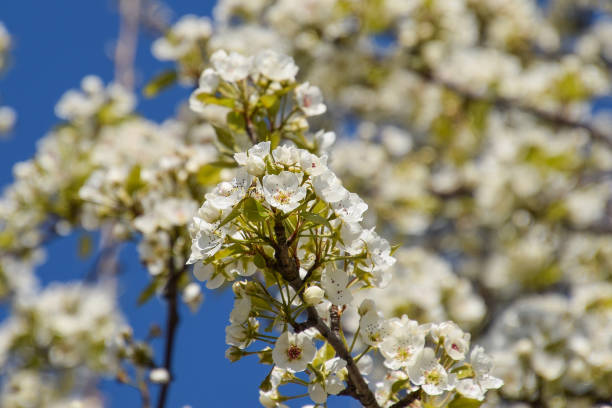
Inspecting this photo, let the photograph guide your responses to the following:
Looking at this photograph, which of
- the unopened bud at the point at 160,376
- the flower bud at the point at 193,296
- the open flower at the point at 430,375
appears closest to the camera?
the open flower at the point at 430,375

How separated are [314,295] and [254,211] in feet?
0.60

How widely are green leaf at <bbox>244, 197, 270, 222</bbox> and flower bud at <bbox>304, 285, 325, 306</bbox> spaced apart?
155mm

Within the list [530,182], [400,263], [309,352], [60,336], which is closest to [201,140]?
[400,263]

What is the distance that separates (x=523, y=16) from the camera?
5.82 metres

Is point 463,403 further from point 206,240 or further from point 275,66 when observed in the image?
point 275,66

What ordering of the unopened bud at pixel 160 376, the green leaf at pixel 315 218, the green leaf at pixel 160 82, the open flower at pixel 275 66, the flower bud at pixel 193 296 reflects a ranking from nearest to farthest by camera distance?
the green leaf at pixel 315 218 → the open flower at pixel 275 66 → the unopened bud at pixel 160 376 → the flower bud at pixel 193 296 → the green leaf at pixel 160 82

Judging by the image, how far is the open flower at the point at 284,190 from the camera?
1.02m

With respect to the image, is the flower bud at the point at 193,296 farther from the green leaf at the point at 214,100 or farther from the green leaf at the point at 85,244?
the green leaf at the point at 85,244

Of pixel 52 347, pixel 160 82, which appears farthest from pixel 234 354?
pixel 52 347

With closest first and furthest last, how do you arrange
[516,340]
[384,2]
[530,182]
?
[516,340], [384,2], [530,182]

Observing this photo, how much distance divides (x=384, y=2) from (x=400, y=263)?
5.48 ft

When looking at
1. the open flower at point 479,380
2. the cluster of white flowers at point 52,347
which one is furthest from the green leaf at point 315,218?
the cluster of white flowers at point 52,347

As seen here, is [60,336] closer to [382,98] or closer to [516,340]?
[516,340]

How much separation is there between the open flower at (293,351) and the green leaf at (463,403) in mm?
312
